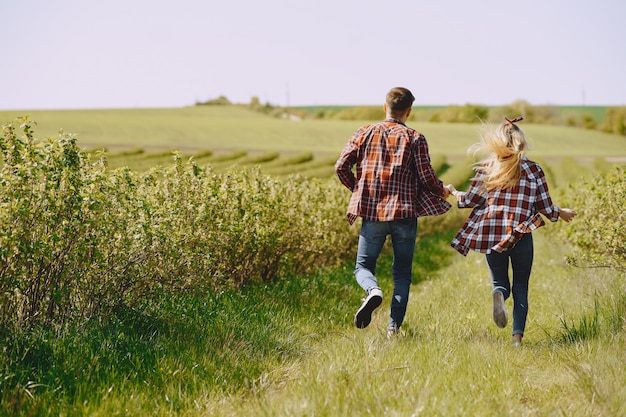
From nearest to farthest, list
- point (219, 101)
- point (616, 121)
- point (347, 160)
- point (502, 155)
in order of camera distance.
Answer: point (502, 155) < point (347, 160) < point (616, 121) < point (219, 101)

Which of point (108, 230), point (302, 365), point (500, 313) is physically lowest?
point (302, 365)

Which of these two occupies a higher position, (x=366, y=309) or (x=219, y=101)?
(x=219, y=101)

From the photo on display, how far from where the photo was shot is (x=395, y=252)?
15.8ft

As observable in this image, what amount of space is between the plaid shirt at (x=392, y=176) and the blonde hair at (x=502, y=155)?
0.40 meters

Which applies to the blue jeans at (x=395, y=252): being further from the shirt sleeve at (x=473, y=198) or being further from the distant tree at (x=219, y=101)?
the distant tree at (x=219, y=101)

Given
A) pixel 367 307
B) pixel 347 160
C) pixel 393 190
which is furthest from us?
pixel 347 160

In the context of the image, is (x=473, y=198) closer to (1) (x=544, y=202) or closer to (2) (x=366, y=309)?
(1) (x=544, y=202)

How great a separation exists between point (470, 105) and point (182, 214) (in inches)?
3401

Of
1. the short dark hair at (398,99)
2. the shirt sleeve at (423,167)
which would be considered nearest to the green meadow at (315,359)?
the shirt sleeve at (423,167)

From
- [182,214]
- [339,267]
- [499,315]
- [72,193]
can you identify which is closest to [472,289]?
[339,267]

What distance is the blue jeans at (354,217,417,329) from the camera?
470cm

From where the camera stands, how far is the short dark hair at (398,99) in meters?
4.83

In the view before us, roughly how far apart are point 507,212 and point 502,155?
0.45m

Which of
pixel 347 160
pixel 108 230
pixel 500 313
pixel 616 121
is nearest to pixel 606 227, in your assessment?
pixel 500 313
